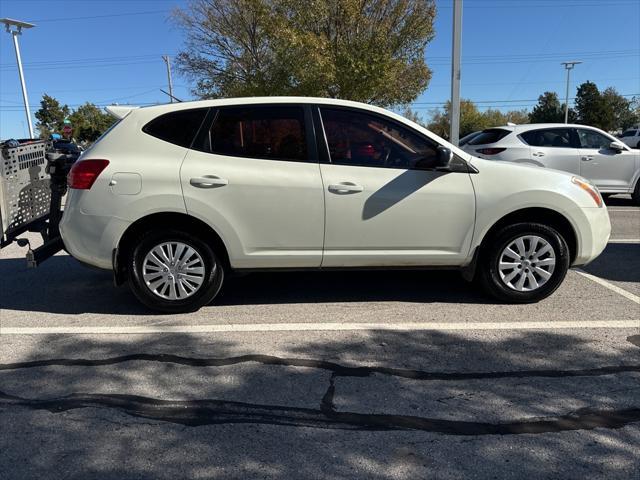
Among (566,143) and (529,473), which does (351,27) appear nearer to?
(566,143)

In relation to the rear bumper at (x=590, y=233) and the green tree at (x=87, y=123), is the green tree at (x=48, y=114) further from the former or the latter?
the rear bumper at (x=590, y=233)

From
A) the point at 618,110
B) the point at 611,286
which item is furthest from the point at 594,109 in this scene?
the point at 611,286

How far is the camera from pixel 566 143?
10258 mm

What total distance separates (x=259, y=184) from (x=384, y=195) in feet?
3.41

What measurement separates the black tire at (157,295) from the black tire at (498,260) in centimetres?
232

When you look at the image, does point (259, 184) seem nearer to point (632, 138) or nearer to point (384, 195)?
point (384, 195)

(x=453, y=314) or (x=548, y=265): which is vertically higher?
(x=548, y=265)

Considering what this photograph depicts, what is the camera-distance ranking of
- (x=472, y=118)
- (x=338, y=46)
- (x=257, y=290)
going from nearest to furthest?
(x=257, y=290) < (x=338, y=46) < (x=472, y=118)

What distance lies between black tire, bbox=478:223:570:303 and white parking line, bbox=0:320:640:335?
425 millimetres

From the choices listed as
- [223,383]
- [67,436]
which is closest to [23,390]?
[67,436]

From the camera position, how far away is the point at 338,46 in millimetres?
17141

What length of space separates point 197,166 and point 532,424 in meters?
3.05

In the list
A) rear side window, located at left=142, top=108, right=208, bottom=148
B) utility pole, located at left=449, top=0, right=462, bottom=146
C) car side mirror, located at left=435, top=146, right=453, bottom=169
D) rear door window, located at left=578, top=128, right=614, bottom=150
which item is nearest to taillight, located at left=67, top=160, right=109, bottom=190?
rear side window, located at left=142, top=108, right=208, bottom=148

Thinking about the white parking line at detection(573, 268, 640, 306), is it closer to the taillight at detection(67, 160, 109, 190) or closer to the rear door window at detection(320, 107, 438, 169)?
the rear door window at detection(320, 107, 438, 169)
